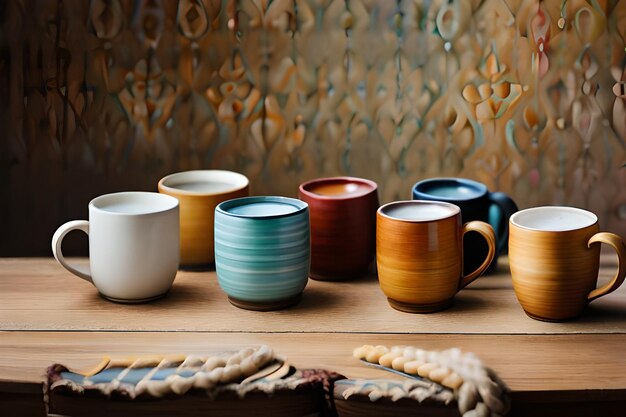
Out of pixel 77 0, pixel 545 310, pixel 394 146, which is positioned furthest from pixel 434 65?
pixel 77 0

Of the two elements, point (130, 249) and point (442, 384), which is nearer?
point (442, 384)

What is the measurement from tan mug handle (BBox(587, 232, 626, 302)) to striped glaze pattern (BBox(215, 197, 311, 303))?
13.1 inches

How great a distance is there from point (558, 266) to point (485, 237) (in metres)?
0.11

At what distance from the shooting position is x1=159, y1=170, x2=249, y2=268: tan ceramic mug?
112cm

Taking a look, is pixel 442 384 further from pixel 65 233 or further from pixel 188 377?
pixel 65 233

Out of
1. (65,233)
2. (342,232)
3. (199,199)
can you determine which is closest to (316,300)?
(342,232)

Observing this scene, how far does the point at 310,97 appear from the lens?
123 centimetres

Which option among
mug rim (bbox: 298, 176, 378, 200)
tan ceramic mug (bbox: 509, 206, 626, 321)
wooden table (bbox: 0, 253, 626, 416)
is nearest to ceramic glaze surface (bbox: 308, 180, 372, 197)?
mug rim (bbox: 298, 176, 378, 200)

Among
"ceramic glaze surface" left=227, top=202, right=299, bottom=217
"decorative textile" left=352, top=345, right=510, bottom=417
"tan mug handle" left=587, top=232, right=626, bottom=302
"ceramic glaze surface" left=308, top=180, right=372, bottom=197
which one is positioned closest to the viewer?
"decorative textile" left=352, top=345, right=510, bottom=417

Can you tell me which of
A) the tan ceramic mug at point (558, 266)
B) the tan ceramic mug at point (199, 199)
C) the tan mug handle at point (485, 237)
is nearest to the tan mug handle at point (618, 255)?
the tan ceramic mug at point (558, 266)

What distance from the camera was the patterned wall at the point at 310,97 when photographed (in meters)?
1.19

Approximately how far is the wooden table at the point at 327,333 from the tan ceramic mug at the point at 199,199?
0.04m

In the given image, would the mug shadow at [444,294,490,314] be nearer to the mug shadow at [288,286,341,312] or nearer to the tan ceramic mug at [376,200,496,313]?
the tan ceramic mug at [376,200,496,313]

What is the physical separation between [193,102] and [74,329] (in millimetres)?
401
